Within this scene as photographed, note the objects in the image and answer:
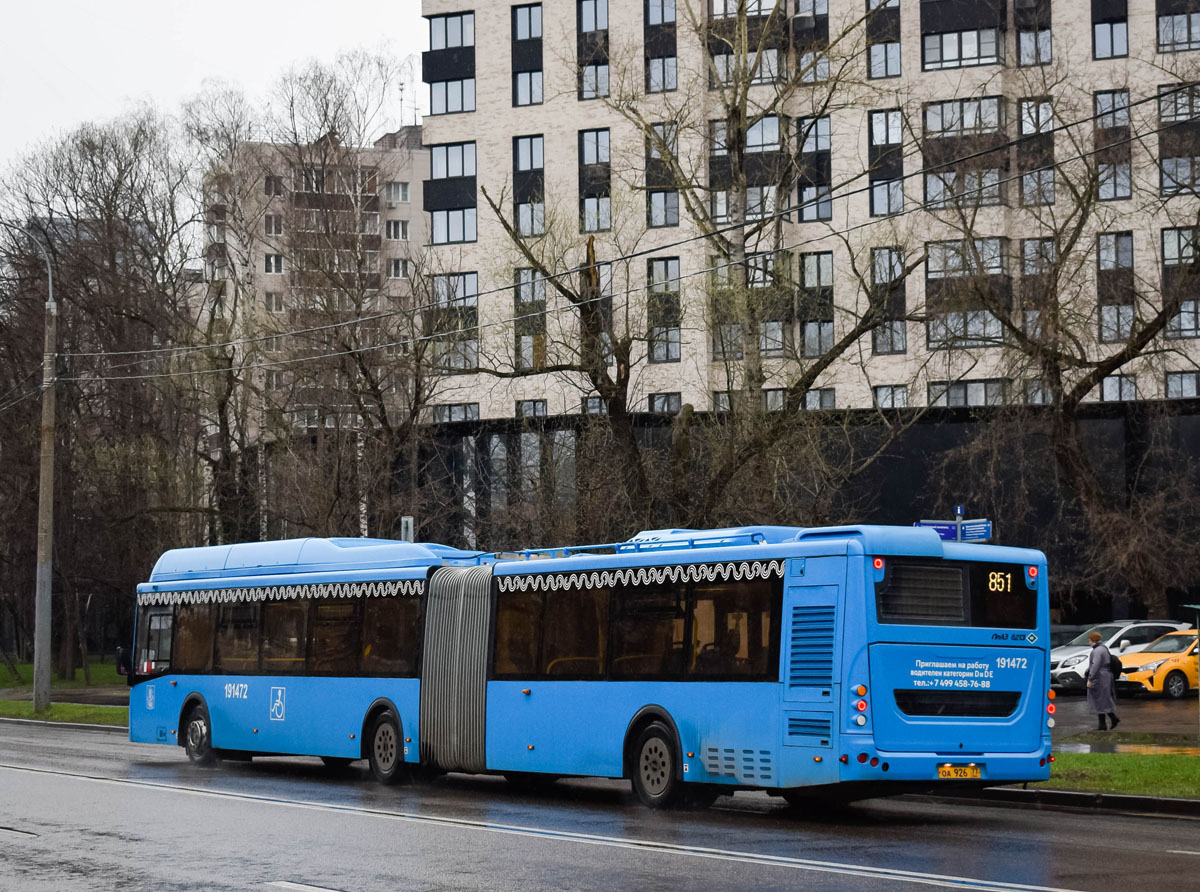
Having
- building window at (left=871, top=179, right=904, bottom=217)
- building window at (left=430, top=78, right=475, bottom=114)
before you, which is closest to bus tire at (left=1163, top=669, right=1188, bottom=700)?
building window at (left=871, top=179, right=904, bottom=217)

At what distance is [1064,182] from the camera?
1506 inches

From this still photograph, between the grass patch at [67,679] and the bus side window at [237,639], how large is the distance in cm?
3078

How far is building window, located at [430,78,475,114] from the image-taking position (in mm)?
70188

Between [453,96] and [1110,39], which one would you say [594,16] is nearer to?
[453,96]

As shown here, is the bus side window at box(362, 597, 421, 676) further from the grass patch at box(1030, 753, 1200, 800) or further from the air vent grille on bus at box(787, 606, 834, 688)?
the grass patch at box(1030, 753, 1200, 800)

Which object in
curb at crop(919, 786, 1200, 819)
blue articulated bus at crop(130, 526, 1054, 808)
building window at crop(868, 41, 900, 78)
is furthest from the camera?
building window at crop(868, 41, 900, 78)

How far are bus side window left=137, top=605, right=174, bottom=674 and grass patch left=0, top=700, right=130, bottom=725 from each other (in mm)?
8937

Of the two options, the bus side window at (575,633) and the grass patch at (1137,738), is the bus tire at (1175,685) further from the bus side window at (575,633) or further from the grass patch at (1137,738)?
the bus side window at (575,633)

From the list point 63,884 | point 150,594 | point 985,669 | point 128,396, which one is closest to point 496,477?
point 128,396

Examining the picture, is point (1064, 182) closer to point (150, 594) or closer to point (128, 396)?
point (150, 594)

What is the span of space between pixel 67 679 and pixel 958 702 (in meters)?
46.2

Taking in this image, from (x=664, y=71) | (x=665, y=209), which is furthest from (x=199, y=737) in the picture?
(x=664, y=71)

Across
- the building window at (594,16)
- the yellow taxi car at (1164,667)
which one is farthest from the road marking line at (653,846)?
the building window at (594,16)

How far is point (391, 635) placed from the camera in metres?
21.3
